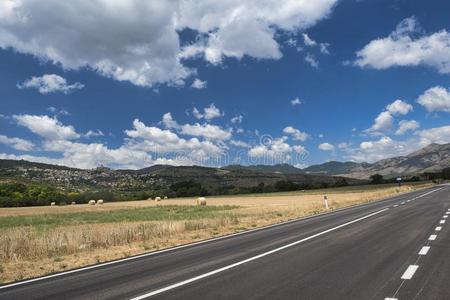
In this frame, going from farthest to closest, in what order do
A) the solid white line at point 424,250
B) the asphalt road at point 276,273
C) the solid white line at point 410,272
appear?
the solid white line at point 424,250
the solid white line at point 410,272
the asphalt road at point 276,273

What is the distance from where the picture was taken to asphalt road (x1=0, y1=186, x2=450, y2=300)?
771 centimetres

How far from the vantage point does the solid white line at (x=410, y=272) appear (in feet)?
A: 27.9

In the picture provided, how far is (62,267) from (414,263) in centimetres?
871

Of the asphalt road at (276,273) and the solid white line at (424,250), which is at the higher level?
the solid white line at (424,250)

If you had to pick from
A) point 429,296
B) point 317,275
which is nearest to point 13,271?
point 317,275

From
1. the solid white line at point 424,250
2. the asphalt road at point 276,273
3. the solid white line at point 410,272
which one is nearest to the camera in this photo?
the asphalt road at point 276,273

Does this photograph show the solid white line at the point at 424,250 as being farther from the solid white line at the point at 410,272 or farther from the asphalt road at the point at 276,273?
the solid white line at the point at 410,272

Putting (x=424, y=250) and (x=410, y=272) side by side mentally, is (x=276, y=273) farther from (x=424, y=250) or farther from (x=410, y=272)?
(x=424, y=250)

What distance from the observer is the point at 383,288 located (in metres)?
7.66

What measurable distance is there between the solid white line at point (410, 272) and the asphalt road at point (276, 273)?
0.7 inches

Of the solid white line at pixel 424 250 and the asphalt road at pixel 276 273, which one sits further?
the solid white line at pixel 424 250

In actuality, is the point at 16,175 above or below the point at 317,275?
above

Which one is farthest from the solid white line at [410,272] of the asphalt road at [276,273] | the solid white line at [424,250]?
the solid white line at [424,250]

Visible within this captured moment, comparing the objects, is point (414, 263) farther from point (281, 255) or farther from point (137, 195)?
point (137, 195)
